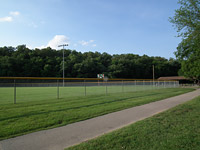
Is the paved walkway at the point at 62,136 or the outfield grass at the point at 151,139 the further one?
the paved walkway at the point at 62,136

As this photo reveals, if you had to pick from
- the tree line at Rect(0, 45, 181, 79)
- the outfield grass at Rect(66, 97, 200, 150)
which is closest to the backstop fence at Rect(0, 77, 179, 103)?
the outfield grass at Rect(66, 97, 200, 150)

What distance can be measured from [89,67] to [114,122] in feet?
223

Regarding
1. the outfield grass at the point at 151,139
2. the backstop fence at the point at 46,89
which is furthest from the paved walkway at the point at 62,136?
the backstop fence at the point at 46,89

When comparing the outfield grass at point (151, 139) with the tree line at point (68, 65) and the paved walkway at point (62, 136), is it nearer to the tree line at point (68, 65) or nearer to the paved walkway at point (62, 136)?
the paved walkway at point (62, 136)

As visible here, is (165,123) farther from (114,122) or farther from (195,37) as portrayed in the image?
(195,37)

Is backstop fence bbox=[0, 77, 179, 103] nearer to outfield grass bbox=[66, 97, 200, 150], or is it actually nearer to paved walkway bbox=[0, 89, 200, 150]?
paved walkway bbox=[0, 89, 200, 150]

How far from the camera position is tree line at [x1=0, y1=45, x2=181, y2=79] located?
2487 inches

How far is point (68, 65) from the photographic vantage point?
236 ft

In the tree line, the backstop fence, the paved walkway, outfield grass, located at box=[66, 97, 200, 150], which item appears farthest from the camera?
the tree line

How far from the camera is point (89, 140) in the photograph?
423 cm

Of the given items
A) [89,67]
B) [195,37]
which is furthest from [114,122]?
[89,67]

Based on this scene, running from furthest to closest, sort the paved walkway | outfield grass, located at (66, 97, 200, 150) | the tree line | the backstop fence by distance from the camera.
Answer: the tree line < the backstop fence < the paved walkway < outfield grass, located at (66, 97, 200, 150)

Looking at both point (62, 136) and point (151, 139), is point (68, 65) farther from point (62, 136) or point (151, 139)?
point (151, 139)

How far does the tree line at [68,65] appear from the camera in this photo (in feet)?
207
